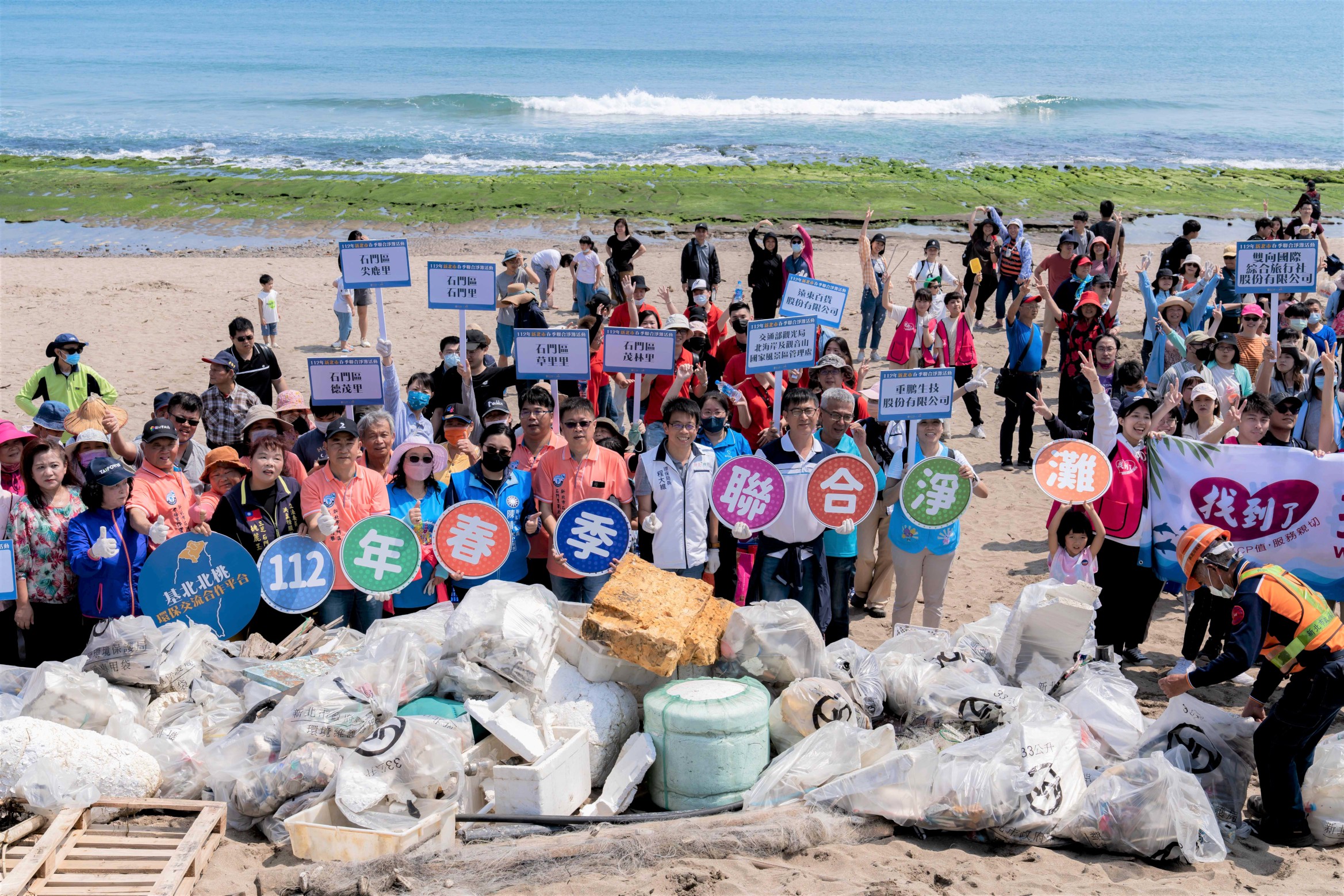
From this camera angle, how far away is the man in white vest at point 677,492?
6777mm

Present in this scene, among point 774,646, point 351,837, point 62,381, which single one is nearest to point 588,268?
point 62,381

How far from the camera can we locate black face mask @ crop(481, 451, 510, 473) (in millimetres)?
6957

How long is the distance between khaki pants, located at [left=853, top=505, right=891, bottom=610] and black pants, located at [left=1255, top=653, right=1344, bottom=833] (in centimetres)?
→ 300

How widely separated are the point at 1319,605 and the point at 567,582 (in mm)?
4060

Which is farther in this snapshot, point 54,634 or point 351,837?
point 54,634

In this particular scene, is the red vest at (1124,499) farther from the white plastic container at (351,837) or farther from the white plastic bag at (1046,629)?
the white plastic container at (351,837)

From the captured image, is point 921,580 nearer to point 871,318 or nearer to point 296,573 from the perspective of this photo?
point 296,573

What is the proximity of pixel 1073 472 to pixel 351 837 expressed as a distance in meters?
4.73

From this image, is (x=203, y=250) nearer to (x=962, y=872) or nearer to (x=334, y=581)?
(x=334, y=581)

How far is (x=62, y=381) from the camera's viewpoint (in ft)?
29.2

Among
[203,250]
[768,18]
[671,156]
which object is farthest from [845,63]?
[203,250]

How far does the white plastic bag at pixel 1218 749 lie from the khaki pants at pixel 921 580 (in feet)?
5.73

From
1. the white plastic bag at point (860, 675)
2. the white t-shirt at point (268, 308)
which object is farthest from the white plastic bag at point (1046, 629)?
the white t-shirt at point (268, 308)

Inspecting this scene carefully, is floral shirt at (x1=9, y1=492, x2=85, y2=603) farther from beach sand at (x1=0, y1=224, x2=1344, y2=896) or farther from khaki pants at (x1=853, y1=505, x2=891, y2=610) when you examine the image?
khaki pants at (x1=853, y1=505, x2=891, y2=610)
